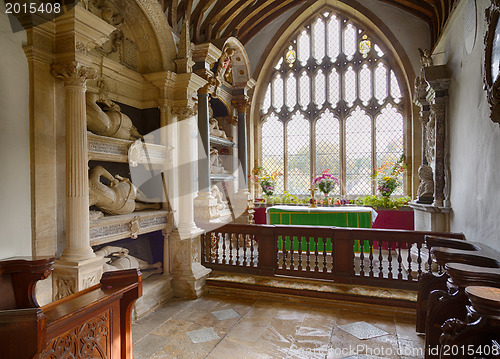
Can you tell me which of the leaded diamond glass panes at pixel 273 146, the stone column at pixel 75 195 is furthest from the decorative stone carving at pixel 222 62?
the leaded diamond glass panes at pixel 273 146

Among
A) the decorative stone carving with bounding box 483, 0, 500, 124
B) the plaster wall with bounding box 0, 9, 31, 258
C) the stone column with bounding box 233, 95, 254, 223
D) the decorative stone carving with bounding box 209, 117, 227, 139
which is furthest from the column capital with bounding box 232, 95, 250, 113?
the decorative stone carving with bounding box 483, 0, 500, 124

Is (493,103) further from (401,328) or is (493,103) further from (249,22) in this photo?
(249,22)

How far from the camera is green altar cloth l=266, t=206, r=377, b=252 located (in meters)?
5.48

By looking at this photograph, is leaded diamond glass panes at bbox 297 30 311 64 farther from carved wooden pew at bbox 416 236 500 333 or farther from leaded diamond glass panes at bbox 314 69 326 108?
carved wooden pew at bbox 416 236 500 333

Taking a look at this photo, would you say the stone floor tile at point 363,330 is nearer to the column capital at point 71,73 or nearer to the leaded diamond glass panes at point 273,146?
the column capital at point 71,73

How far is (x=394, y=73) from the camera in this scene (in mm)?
7453

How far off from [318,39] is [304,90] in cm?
133

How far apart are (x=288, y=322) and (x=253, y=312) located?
1.49 feet

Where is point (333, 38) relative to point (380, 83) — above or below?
above

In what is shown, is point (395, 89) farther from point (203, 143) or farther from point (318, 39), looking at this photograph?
point (203, 143)

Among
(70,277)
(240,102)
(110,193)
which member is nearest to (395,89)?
(240,102)

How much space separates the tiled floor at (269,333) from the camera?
264 centimetres

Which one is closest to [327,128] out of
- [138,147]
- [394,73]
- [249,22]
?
[394,73]

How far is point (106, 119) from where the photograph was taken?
3406 millimetres
